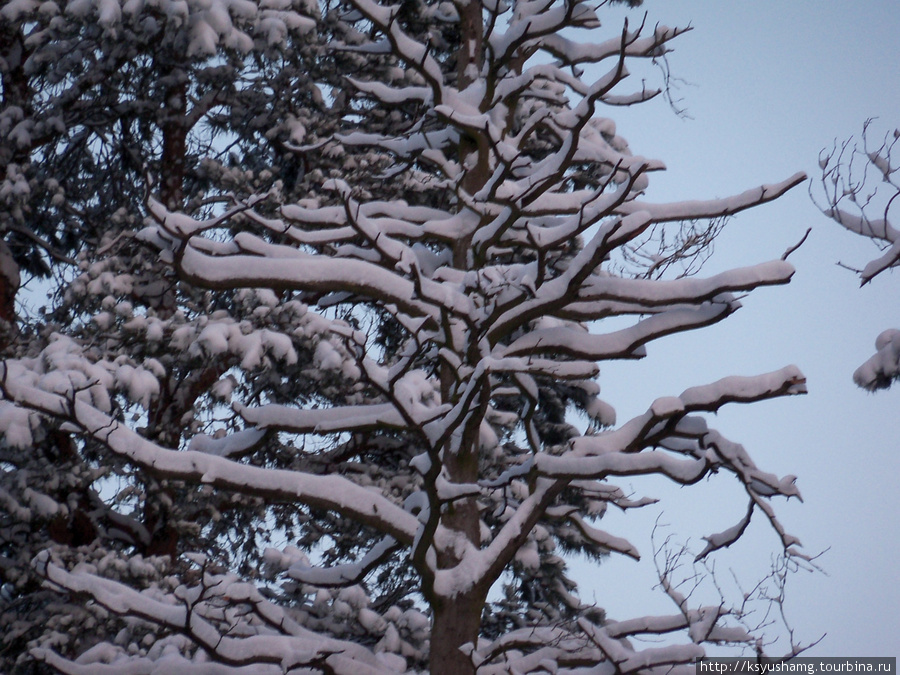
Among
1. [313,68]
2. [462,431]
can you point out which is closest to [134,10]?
[313,68]

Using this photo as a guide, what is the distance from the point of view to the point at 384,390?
524 centimetres

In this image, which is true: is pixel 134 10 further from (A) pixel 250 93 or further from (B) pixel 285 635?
(B) pixel 285 635

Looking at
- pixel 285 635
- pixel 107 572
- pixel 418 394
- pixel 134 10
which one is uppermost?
pixel 134 10

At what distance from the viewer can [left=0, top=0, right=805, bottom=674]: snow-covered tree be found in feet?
19.2

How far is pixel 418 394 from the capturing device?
7.56 m

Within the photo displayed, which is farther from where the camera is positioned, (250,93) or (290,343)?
(250,93)

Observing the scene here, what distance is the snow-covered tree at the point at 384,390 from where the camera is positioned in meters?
5.87

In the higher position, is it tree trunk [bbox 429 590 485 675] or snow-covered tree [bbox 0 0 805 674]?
snow-covered tree [bbox 0 0 805 674]

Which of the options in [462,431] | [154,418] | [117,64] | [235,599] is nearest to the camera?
[235,599]

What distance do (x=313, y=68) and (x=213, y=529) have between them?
4860 mm

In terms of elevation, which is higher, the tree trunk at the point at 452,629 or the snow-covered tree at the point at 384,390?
the snow-covered tree at the point at 384,390

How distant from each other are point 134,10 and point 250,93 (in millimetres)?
2658

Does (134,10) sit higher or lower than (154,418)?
higher

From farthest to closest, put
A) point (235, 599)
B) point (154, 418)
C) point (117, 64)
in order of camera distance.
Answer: point (117, 64), point (154, 418), point (235, 599)
